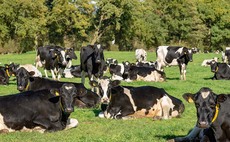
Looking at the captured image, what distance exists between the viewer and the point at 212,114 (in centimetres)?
777

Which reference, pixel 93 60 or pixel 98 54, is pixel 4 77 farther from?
pixel 98 54

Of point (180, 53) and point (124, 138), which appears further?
point (180, 53)

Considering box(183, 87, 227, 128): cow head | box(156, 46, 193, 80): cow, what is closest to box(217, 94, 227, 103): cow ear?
box(183, 87, 227, 128): cow head

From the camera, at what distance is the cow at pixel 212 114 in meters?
7.66

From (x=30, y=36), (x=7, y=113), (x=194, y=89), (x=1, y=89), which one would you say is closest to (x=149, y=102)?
(x=7, y=113)

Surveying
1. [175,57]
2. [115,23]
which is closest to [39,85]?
[175,57]

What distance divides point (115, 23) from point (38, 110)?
68.5 m

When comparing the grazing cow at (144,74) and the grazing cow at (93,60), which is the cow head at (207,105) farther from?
the grazing cow at (144,74)

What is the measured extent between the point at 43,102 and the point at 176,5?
3033 inches

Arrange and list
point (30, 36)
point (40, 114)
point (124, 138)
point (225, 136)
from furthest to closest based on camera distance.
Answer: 1. point (30, 36)
2. point (40, 114)
3. point (124, 138)
4. point (225, 136)

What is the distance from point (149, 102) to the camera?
1230 cm

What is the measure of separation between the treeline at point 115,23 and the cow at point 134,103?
54.6 meters

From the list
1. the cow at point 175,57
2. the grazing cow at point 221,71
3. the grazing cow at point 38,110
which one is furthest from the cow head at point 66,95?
the grazing cow at point 221,71

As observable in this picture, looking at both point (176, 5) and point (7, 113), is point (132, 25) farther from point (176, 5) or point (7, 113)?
point (7, 113)
